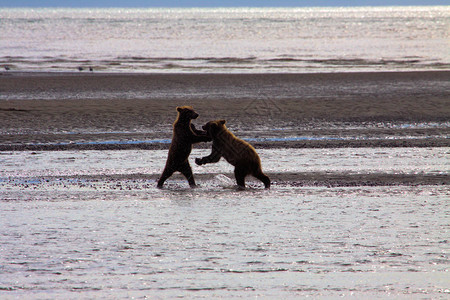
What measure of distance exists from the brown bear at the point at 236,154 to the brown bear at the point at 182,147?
216mm

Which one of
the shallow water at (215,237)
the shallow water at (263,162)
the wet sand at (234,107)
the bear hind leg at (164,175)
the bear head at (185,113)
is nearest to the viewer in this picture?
the shallow water at (215,237)

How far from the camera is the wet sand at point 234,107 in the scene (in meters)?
13.1

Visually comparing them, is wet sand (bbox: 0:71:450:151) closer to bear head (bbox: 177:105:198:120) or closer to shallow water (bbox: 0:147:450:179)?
shallow water (bbox: 0:147:450:179)

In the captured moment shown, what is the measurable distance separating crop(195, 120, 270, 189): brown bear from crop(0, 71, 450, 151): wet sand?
3.24 meters

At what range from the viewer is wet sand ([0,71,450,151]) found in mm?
13117

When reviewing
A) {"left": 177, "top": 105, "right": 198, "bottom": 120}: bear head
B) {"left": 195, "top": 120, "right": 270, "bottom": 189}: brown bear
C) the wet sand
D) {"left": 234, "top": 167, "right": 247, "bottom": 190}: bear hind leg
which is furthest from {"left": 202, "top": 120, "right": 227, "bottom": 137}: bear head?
the wet sand

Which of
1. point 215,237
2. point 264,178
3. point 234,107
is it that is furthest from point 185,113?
point 234,107

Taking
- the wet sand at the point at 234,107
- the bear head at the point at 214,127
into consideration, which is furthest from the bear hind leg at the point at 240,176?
the wet sand at the point at 234,107

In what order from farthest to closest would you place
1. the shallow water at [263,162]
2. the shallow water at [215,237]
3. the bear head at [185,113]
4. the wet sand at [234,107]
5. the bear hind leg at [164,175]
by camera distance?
the wet sand at [234,107] → the shallow water at [263,162] → the bear head at [185,113] → the bear hind leg at [164,175] → the shallow water at [215,237]

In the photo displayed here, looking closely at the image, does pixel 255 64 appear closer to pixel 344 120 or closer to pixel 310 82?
pixel 310 82

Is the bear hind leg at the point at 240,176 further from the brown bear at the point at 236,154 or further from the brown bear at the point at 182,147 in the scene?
the brown bear at the point at 182,147

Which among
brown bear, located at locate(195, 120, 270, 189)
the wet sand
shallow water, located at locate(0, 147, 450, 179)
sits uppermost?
brown bear, located at locate(195, 120, 270, 189)

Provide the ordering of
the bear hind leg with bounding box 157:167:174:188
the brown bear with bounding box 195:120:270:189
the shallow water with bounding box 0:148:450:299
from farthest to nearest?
the bear hind leg with bounding box 157:167:174:188, the brown bear with bounding box 195:120:270:189, the shallow water with bounding box 0:148:450:299

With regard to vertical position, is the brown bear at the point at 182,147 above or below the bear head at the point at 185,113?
below
